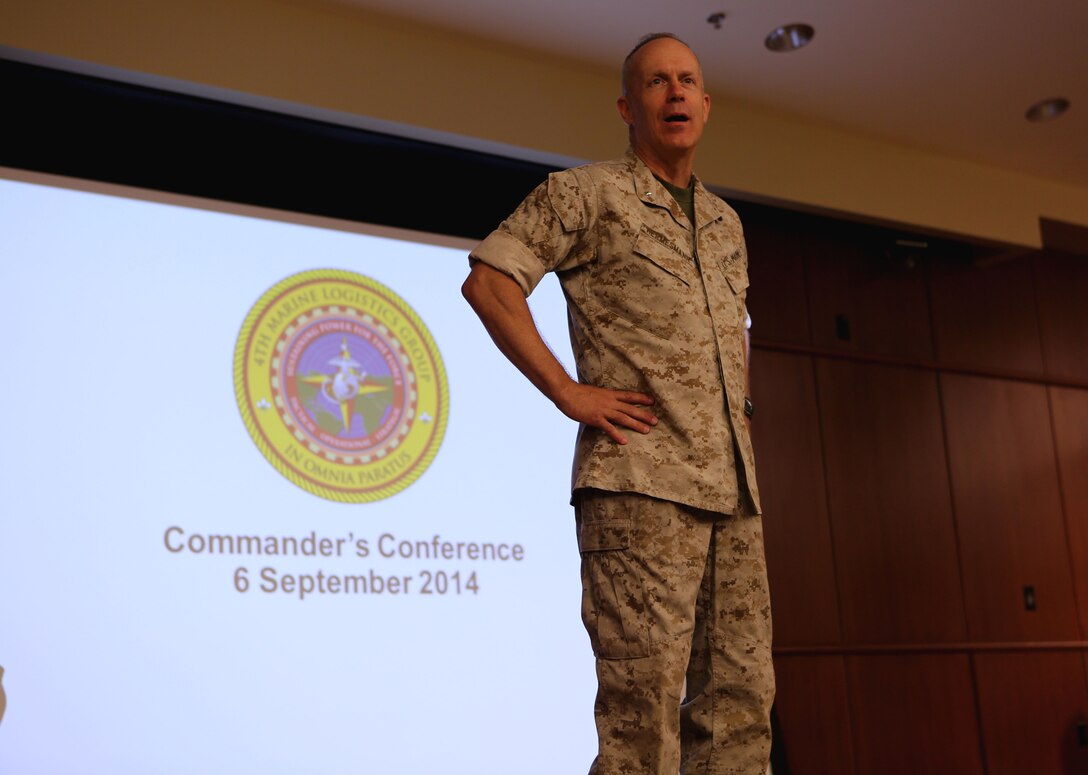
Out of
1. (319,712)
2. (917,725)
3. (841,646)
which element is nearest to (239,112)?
(319,712)

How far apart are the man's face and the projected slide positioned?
1.77 meters

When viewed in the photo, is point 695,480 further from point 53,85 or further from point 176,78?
point 53,85

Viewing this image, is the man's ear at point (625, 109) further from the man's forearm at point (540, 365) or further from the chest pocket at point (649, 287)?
the man's forearm at point (540, 365)

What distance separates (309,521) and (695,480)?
1879 millimetres

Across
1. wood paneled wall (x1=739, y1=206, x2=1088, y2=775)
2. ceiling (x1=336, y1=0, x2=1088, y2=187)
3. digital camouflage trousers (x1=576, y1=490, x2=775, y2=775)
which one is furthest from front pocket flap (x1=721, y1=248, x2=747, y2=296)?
wood paneled wall (x1=739, y1=206, x2=1088, y2=775)

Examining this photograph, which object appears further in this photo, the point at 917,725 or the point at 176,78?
the point at 917,725

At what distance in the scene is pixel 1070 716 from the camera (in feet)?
17.2

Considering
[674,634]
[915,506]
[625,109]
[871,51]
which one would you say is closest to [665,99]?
[625,109]

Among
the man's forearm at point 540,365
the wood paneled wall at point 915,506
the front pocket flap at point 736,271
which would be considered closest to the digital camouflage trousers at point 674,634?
the man's forearm at point 540,365

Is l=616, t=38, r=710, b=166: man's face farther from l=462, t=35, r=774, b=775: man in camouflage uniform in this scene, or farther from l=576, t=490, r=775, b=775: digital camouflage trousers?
l=576, t=490, r=775, b=775: digital camouflage trousers

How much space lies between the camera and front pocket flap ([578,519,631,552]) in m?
1.68

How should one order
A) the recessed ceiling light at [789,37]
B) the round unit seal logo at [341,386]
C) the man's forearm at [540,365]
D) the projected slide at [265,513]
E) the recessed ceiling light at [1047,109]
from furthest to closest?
the recessed ceiling light at [1047,109]
the recessed ceiling light at [789,37]
the round unit seal logo at [341,386]
the projected slide at [265,513]
the man's forearm at [540,365]

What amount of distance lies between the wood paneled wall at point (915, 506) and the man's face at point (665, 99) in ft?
9.71

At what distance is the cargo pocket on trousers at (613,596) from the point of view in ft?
5.39
